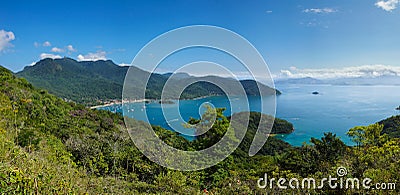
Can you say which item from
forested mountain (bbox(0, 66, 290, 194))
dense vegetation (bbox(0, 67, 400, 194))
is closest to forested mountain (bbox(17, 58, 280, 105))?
dense vegetation (bbox(0, 67, 400, 194))

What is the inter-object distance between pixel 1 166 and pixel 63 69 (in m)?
146

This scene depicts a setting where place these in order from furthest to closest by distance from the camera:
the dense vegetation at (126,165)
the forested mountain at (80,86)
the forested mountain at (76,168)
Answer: the forested mountain at (80,86), the dense vegetation at (126,165), the forested mountain at (76,168)

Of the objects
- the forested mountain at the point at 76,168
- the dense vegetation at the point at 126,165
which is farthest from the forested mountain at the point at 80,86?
the forested mountain at the point at 76,168

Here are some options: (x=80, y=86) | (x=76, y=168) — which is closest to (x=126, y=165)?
(x=76, y=168)

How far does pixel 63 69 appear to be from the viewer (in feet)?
423

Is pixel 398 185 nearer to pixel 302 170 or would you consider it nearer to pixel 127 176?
pixel 127 176

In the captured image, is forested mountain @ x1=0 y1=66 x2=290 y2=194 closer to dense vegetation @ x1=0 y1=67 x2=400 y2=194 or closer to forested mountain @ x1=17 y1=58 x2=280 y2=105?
dense vegetation @ x1=0 y1=67 x2=400 y2=194

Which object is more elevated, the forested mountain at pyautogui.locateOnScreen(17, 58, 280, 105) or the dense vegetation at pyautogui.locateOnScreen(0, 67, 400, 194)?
the forested mountain at pyautogui.locateOnScreen(17, 58, 280, 105)

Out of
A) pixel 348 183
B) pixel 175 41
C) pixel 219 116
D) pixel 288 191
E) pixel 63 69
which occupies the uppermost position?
pixel 63 69

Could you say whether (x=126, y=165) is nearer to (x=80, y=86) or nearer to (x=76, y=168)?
(x=76, y=168)

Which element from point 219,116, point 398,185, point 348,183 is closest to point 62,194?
point 348,183

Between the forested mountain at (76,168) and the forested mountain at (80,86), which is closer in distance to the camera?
the forested mountain at (76,168)

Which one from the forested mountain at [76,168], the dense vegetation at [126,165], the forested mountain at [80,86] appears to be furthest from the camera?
the forested mountain at [80,86]

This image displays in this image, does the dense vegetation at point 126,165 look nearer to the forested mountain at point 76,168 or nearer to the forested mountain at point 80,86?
the forested mountain at point 76,168
